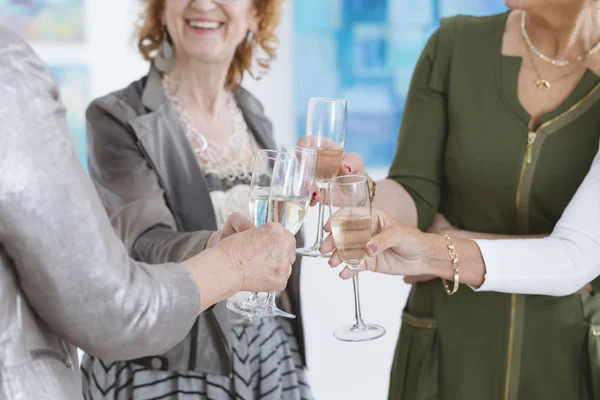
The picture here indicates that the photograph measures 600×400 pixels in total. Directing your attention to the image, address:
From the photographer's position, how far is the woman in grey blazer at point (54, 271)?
106cm

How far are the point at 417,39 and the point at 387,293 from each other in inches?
65.4

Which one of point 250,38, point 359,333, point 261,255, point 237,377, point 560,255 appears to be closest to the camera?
point 261,255

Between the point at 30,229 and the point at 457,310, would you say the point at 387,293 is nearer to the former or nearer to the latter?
the point at 457,310

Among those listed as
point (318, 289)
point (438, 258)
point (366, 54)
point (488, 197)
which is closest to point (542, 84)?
point (488, 197)

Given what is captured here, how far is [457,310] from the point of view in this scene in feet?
6.86

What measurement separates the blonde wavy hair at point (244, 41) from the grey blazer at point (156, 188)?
226 millimetres

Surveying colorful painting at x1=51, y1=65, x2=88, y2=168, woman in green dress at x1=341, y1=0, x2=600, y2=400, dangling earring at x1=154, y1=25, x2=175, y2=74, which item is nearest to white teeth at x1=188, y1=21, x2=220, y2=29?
dangling earring at x1=154, y1=25, x2=175, y2=74

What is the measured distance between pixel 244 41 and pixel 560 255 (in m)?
1.32

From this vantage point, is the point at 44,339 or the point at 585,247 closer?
the point at 44,339

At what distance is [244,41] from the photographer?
2.67m

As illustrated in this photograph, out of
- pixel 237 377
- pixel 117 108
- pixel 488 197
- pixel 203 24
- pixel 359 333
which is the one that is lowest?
pixel 237 377

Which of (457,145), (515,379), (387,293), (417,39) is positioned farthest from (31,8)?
(515,379)

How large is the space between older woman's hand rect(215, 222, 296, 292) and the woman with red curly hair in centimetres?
41

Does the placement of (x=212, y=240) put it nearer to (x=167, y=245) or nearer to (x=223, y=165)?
(x=167, y=245)
